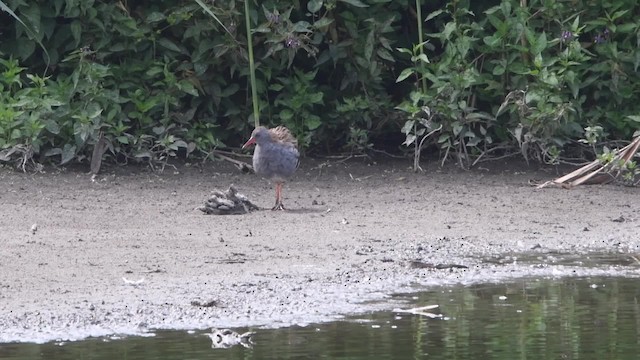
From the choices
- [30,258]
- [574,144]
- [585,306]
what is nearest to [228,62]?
[574,144]

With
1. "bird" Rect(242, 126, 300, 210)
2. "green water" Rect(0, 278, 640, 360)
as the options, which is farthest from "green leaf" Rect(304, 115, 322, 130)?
"green water" Rect(0, 278, 640, 360)

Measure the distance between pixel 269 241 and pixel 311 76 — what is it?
2920 millimetres

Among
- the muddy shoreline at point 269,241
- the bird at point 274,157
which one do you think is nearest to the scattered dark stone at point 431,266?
the muddy shoreline at point 269,241

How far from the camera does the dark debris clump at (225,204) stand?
9367mm

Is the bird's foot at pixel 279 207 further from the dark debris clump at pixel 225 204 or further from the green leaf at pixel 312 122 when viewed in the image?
the green leaf at pixel 312 122

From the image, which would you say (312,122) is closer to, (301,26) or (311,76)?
(311,76)

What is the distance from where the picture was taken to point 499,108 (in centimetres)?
1102

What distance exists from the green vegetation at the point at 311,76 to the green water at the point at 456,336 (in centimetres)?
381

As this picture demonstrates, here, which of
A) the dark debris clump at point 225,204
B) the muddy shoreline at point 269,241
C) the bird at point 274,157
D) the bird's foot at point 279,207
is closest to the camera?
the muddy shoreline at point 269,241

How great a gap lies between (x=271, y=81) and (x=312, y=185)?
3.82ft

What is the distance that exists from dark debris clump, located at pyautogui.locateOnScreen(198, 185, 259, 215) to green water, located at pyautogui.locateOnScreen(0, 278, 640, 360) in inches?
95.6

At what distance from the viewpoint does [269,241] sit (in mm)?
8523

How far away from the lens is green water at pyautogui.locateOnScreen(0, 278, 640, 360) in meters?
5.82

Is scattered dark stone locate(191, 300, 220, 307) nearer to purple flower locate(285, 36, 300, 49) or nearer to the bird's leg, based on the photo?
the bird's leg
